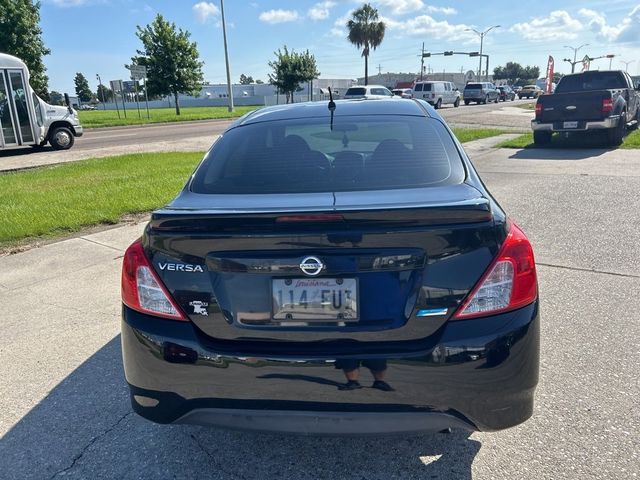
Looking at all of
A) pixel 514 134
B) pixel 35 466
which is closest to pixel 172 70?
pixel 514 134

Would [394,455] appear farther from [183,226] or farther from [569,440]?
[183,226]

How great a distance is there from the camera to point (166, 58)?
1479 inches

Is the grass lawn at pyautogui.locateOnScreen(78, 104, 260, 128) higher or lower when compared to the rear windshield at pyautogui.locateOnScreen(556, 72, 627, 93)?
lower

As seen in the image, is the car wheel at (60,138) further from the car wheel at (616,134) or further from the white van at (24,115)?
the car wheel at (616,134)

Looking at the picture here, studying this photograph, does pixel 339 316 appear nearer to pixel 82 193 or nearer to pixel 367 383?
pixel 367 383

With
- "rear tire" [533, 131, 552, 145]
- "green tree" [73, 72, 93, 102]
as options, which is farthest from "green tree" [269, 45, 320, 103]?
"green tree" [73, 72, 93, 102]

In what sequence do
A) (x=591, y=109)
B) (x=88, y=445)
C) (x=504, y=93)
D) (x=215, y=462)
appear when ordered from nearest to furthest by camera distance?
(x=215, y=462) < (x=88, y=445) < (x=591, y=109) < (x=504, y=93)

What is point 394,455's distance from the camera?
2.47 meters

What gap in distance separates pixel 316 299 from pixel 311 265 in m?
0.14

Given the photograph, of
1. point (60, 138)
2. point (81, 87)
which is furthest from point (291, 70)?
point (81, 87)

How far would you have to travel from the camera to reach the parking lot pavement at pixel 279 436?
2.41m

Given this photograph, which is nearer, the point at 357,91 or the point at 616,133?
the point at 616,133

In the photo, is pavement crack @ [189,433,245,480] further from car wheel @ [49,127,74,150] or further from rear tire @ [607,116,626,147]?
car wheel @ [49,127,74,150]

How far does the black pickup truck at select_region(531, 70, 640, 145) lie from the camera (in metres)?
12.7
